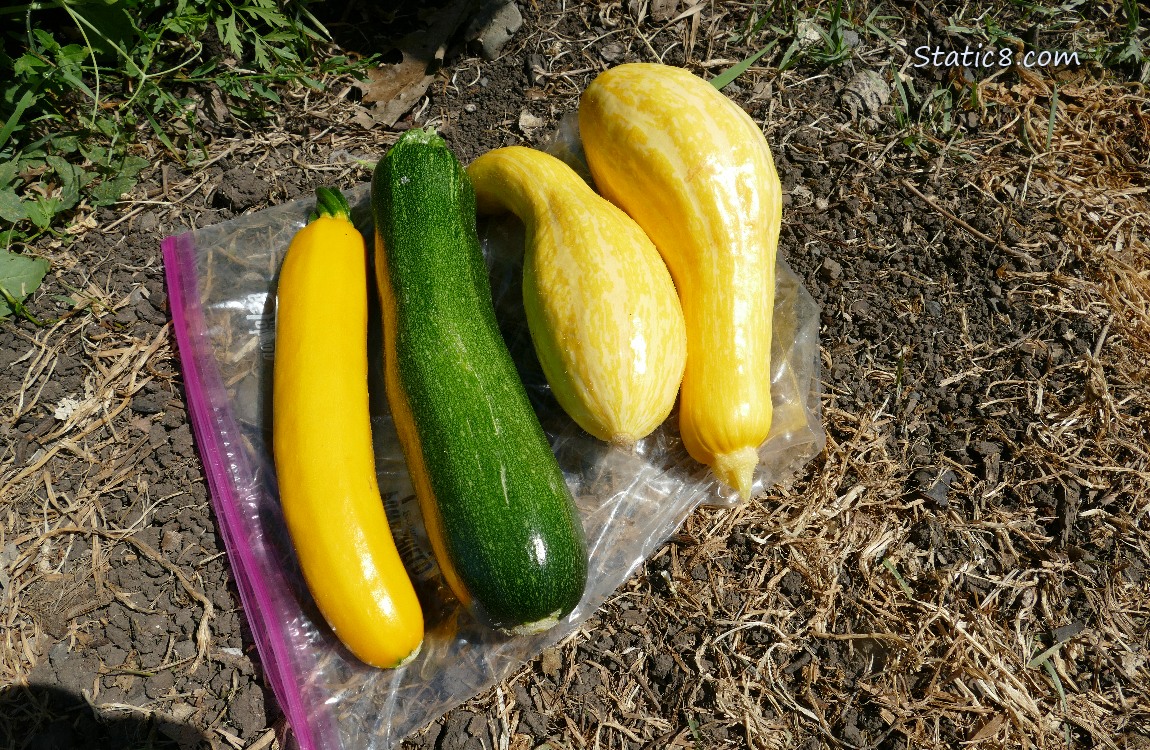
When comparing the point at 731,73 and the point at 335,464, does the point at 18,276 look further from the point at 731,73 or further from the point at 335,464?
the point at 731,73

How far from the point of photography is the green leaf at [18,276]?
297 cm

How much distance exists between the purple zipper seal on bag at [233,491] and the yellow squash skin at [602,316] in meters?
1.12

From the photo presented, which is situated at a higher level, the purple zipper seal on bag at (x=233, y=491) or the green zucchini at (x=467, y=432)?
the green zucchini at (x=467, y=432)

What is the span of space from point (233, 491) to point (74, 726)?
812 mm

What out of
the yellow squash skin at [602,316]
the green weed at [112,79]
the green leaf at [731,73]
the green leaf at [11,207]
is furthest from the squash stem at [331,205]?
the green leaf at [731,73]

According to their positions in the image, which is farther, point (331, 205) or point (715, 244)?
point (331, 205)

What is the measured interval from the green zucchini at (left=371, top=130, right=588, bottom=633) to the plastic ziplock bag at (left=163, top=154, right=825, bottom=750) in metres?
0.30

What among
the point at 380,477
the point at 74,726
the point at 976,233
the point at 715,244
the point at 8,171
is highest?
the point at 715,244

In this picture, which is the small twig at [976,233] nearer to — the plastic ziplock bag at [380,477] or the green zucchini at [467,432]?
the plastic ziplock bag at [380,477]

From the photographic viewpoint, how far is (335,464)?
2.40m

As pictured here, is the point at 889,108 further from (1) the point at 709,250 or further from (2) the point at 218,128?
(2) the point at 218,128

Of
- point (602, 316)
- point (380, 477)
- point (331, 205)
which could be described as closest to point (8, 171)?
point (331, 205)

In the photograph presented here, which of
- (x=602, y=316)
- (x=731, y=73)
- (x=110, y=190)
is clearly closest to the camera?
(x=602, y=316)

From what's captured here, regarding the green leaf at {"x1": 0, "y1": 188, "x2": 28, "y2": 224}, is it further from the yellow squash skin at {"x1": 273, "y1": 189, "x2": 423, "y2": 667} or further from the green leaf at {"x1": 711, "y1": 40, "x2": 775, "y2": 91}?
the green leaf at {"x1": 711, "y1": 40, "x2": 775, "y2": 91}
